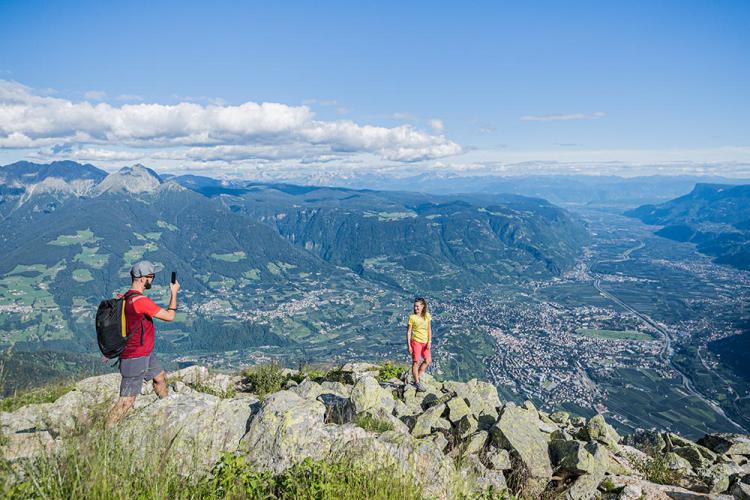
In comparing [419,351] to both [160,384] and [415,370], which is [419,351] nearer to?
[415,370]

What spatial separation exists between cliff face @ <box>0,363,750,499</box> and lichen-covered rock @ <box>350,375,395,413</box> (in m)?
0.03

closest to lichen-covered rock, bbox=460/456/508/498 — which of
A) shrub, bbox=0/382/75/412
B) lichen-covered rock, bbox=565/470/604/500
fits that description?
lichen-covered rock, bbox=565/470/604/500

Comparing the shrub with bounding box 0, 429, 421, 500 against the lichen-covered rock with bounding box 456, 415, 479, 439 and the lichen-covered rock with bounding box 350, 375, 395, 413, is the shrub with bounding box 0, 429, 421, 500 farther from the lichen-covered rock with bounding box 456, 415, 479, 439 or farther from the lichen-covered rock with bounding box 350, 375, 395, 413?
the lichen-covered rock with bounding box 456, 415, 479, 439

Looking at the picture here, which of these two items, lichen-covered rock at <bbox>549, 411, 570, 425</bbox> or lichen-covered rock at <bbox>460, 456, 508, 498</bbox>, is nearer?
lichen-covered rock at <bbox>460, 456, 508, 498</bbox>

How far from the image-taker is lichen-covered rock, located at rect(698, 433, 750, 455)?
449 inches

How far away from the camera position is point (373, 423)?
26.3ft

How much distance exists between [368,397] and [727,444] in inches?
444

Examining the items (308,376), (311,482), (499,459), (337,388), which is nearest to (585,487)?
(499,459)

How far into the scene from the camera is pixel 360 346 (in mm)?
181375

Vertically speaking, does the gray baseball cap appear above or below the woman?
above

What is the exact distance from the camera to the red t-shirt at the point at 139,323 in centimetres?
788

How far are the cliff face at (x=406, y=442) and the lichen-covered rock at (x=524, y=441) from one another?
3 centimetres

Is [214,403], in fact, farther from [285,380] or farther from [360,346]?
[360,346]

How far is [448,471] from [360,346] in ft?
593
